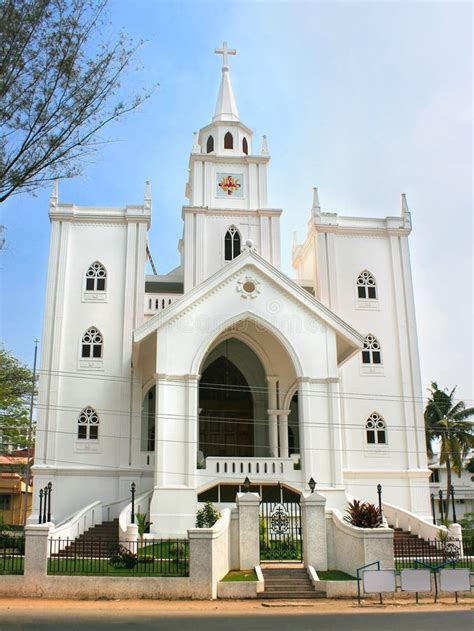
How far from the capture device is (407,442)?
3055 centimetres

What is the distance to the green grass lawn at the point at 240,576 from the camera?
1812 cm

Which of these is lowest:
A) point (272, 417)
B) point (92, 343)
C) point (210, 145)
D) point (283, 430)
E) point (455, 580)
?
point (455, 580)

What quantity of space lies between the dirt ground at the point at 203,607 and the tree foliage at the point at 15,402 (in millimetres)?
22252

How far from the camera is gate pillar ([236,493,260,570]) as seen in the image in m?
19.5

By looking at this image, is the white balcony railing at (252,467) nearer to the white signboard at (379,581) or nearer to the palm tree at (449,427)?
the white signboard at (379,581)

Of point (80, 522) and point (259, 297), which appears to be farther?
point (259, 297)

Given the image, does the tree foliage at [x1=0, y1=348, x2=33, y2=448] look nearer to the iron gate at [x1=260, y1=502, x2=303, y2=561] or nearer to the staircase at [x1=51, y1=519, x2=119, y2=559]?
the staircase at [x1=51, y1=519, x2=119, y2=559]

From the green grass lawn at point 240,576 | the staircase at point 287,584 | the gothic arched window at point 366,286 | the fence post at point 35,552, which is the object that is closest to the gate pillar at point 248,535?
the green grass lawn at point 240,576

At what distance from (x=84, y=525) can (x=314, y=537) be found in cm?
934

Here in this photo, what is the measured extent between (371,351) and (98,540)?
14626 millimetres

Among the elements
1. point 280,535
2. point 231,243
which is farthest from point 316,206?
point 280,535

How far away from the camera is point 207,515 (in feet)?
77.0

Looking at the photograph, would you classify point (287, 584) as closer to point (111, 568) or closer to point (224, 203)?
point (111, 568)

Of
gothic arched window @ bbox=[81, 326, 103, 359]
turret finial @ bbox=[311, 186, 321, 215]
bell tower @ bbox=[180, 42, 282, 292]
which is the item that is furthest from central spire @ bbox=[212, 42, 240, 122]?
gothic arched window @ bbox=[81, 326, 103, 359]
